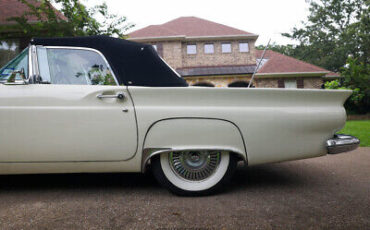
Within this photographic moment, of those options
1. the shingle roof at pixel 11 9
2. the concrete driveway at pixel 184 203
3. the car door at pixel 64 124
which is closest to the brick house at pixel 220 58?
the shingle roof at pixel 11 9

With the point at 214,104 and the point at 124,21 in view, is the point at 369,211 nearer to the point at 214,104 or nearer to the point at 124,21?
the point at 214,104

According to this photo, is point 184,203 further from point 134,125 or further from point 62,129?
point 62,129

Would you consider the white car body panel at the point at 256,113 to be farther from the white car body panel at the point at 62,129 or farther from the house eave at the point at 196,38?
the house eave at the point at 196,38

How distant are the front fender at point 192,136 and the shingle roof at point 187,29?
57.1 feet

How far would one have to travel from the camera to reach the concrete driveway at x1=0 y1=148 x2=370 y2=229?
1577mm

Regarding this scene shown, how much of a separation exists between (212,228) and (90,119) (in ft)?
4.30

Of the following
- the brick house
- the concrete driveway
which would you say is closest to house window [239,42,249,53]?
the brick house

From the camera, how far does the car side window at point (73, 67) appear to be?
7.11 ft

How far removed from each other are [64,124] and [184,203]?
122cm

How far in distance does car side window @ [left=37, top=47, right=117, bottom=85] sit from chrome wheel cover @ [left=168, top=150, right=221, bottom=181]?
931 millimetres

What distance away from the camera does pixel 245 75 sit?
1702 cm

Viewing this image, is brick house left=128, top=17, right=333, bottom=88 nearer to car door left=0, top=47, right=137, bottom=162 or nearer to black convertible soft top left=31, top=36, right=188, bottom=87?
black convertible soft top left=31, top=36, right=188, bottom=87

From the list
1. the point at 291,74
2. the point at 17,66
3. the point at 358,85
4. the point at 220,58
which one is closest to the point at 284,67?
the point at 291,74

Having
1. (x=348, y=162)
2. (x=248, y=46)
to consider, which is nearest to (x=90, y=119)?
(x=348, y=162)
